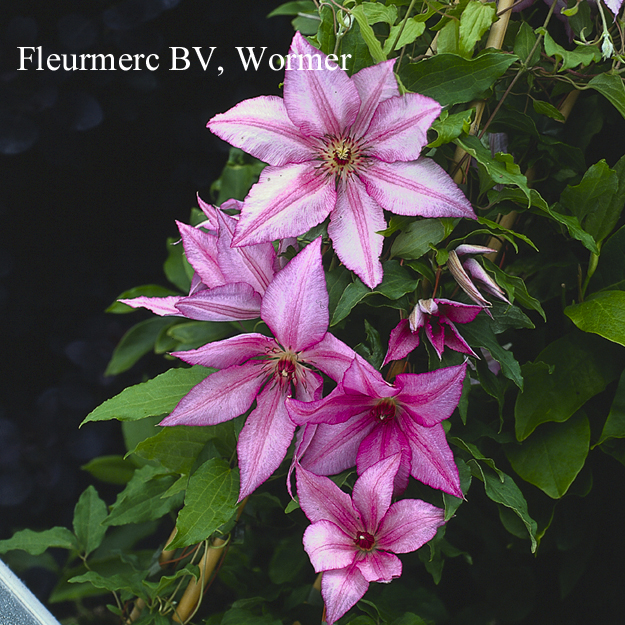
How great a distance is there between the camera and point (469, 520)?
83cm

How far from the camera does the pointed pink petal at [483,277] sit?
523mm

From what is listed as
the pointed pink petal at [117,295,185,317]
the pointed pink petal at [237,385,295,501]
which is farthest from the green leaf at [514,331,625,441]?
the pointed pink petal at [117,295,185,317]

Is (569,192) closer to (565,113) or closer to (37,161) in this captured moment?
(565,113)

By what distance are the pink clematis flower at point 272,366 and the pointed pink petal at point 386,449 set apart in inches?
2.5

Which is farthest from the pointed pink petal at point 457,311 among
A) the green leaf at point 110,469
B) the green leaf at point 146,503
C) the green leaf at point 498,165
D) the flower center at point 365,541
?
the green leaf at point 110,469

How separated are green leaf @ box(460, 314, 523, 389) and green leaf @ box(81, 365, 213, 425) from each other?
0.85ft

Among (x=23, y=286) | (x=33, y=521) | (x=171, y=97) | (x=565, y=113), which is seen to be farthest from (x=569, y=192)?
(x=33, y=521)

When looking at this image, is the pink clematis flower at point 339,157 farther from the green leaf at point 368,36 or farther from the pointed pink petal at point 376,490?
the pointed pink petal at point 376,490

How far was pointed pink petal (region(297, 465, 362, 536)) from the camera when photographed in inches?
20.8

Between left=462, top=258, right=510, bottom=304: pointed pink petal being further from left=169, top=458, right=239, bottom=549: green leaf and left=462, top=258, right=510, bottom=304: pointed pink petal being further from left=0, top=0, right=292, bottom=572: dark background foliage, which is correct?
left=0, top=0, right=292, bottom=572: dark background foliage

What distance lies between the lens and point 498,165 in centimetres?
52

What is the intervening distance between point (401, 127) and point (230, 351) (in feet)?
0.78

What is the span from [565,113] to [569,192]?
11 cm

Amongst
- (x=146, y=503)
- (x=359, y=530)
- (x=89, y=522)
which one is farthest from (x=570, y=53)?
(x=89, y=522)
